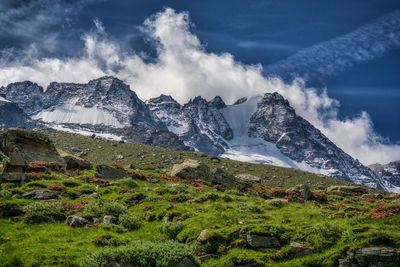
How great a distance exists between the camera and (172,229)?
15977mm

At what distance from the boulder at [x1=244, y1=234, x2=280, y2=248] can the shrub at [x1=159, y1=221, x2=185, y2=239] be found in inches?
154

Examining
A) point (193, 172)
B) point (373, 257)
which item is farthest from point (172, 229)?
point (193, 172)

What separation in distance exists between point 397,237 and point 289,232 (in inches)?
173

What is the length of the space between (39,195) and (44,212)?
12.6 ft

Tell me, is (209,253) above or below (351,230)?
below

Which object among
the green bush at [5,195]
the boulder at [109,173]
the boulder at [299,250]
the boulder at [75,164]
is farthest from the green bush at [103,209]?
the boulder at [75,164]

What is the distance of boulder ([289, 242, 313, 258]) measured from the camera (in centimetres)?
1280

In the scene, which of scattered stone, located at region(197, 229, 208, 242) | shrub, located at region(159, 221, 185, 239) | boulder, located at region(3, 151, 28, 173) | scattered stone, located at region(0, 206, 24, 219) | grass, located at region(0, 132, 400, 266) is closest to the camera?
grass, located at region(0, 132, 400, 266)

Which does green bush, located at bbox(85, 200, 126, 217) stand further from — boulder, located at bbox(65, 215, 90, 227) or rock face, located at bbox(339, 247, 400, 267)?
rock face, located at bbox(339, 247, 400, 267)

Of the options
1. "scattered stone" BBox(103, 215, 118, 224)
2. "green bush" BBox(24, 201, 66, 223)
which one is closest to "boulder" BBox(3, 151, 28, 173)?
"green bush" BBox(24, 201, 66, 223)

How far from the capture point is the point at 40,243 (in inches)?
512

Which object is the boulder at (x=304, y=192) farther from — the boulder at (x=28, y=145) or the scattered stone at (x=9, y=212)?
the boulder at (x=28, y=145)

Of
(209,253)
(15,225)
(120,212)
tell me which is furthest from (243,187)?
(15,225)

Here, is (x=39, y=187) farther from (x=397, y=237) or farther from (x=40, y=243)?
(x=397, y=237)
